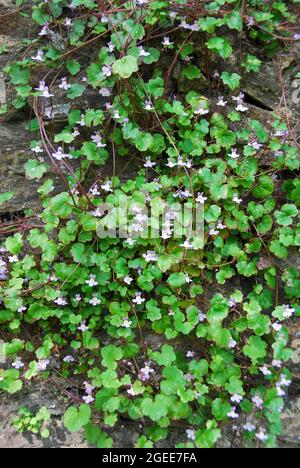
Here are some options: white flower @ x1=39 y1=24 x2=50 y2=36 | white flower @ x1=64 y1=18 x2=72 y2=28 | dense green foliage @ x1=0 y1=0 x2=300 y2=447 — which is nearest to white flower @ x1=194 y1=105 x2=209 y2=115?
dense green foliage @ x1=0 y1=0 x2=300 y2=447

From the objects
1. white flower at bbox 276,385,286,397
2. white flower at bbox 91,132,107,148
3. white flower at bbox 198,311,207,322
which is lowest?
white flower at bbox 276,385,286,397

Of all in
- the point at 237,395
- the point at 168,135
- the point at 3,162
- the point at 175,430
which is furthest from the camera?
the point at 3,162

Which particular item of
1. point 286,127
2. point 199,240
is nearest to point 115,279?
point 199,240

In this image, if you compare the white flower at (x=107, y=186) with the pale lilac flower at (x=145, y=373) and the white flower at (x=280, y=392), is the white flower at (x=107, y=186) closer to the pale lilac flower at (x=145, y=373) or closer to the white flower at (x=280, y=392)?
the pale lilac flower at (x=145, y=373)

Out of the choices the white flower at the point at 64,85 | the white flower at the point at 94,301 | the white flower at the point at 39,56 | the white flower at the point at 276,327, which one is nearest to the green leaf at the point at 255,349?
the white flower at the point at 276,327

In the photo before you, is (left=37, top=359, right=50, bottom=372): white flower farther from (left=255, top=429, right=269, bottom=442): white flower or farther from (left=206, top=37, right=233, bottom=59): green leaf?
(left=206, top=37, right=233, bottom=59): green leaf

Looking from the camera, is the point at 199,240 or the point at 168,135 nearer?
the point at 199,240

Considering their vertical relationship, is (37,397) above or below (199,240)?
below

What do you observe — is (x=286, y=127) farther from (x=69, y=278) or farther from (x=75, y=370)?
(x=75, y=370)
